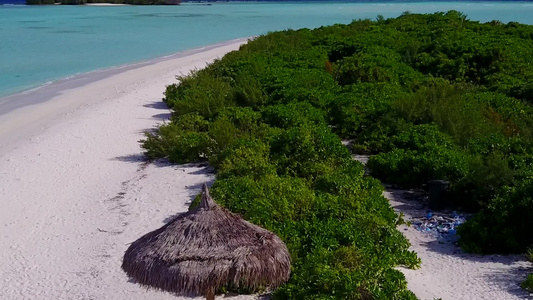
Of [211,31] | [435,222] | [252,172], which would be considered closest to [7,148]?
[252,172]

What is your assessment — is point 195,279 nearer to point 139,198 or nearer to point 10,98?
point 139,198

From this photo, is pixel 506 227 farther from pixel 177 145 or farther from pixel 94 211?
pixel 177 145

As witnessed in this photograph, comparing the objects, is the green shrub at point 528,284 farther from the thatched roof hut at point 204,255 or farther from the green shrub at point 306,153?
the green shrub at point 306,153

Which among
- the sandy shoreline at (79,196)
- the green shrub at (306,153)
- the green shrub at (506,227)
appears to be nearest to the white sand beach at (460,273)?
the green shrub at (506,227)

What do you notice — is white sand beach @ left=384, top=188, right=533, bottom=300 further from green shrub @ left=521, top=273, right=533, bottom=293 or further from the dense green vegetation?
the dense green vegetation

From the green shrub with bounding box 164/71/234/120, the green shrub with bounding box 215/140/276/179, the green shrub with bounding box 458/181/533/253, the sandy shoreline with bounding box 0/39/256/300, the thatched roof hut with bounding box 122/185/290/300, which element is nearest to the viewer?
the thatched roof hut with bounding box 122/185/290/300

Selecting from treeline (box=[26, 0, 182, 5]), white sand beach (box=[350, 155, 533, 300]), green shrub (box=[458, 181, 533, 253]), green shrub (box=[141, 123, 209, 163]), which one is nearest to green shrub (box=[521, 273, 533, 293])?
white sand beach (box=[350, 155, 533, 300])
